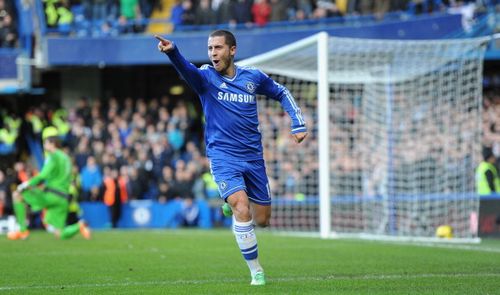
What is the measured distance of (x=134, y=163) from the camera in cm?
2711

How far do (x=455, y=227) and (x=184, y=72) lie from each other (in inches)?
409

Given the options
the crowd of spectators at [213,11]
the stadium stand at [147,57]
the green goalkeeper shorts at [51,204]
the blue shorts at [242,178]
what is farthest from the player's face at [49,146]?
the crowd of spectators at [213,11]

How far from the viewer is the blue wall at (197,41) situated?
25.5m

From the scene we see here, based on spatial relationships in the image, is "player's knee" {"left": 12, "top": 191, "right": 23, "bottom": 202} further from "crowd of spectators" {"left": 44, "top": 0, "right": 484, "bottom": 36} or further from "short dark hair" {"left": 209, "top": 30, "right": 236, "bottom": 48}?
"short dark hair" {"left": 209, "top": 30, "right": 236, "bottom": 48}

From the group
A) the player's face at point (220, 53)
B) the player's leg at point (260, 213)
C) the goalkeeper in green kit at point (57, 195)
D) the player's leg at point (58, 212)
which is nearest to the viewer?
the player's face at point (220, 53)

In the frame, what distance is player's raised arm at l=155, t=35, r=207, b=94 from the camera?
8.91 metres

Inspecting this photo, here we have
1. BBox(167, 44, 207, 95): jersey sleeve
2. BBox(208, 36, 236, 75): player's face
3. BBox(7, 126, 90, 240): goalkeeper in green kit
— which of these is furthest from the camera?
BBox(7, 126, 90, 240): goalkeeper in green kit

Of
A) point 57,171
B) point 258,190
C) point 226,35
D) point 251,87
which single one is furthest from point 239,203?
point 57,171

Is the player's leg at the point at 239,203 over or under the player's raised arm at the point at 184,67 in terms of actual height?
under

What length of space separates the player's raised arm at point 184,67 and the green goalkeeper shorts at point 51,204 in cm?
991

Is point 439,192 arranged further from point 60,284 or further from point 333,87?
point 60,284

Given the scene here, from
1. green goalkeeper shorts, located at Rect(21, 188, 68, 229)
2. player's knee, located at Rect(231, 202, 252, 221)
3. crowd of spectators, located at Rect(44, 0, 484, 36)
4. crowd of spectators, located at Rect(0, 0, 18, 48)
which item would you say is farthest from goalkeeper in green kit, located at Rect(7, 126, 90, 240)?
crowd of spectators, located at Rect(0, 0, 18, 48)

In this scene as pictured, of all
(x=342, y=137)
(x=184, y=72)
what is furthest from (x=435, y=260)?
(x=342, y=137)

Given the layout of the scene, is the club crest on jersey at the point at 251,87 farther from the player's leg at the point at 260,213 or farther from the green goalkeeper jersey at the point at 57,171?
the green goalkeeper jersey at the point at 57,171
